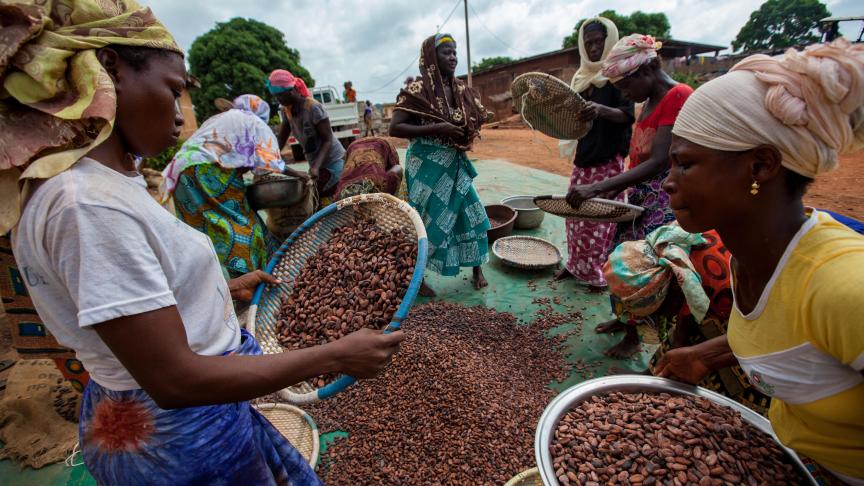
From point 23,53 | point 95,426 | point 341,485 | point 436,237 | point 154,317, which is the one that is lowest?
point 341,485

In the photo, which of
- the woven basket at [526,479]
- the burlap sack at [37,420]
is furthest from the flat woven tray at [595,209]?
the burlap sack at [37,420]

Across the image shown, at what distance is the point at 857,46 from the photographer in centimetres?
86

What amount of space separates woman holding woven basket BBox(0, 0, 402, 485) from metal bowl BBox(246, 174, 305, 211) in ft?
7.75

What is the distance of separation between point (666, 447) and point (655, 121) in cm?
195

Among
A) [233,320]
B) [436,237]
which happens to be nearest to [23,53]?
[233,320]

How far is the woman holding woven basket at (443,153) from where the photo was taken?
3.12 metres

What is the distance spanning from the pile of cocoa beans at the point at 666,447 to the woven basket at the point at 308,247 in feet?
2.28

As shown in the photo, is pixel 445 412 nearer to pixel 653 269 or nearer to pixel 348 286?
pixel 348 286

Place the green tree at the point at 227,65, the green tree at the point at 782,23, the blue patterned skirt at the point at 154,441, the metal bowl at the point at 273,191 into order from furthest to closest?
the green tree at the point at 782,23 < the green tree at the point at 227,65 < the metal bowl at the point at 273,191 < the blue patterned skirt at the point at 154,441

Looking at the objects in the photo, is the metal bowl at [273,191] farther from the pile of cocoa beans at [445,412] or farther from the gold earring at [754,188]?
the gold earring at [754,188]

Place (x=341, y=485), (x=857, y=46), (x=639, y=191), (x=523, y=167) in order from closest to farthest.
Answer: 1. (x=857, y=46)
2. (x=341, y=485)
3. (x=639, y=191)
4. (x=523, y=167)

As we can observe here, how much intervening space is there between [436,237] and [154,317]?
2791mm

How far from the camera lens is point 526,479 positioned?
181 centimetres

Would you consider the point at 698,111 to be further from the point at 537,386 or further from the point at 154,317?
the point at 537,386
